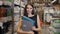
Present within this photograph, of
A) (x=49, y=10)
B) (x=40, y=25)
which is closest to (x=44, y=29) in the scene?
(x=40, y=25)

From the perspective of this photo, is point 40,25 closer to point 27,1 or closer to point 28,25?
point 28,25

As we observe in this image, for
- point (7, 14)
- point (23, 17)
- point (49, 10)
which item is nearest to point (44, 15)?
point (49, 10)

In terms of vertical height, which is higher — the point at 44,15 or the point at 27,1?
the point at 27,1

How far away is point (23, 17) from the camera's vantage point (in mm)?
1872

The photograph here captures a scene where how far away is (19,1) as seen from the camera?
1860 millimetres

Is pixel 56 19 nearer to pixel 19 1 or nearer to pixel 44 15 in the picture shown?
pixel 44 15

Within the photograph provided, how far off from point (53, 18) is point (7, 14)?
42cm

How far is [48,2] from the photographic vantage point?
187 cm

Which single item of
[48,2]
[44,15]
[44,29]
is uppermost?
[48,2]

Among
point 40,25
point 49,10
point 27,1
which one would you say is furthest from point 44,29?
point 27,1

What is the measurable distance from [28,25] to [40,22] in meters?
0.11

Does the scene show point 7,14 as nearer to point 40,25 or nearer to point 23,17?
point 23,17

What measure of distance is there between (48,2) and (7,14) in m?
0.38

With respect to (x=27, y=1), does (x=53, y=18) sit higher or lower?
lower
